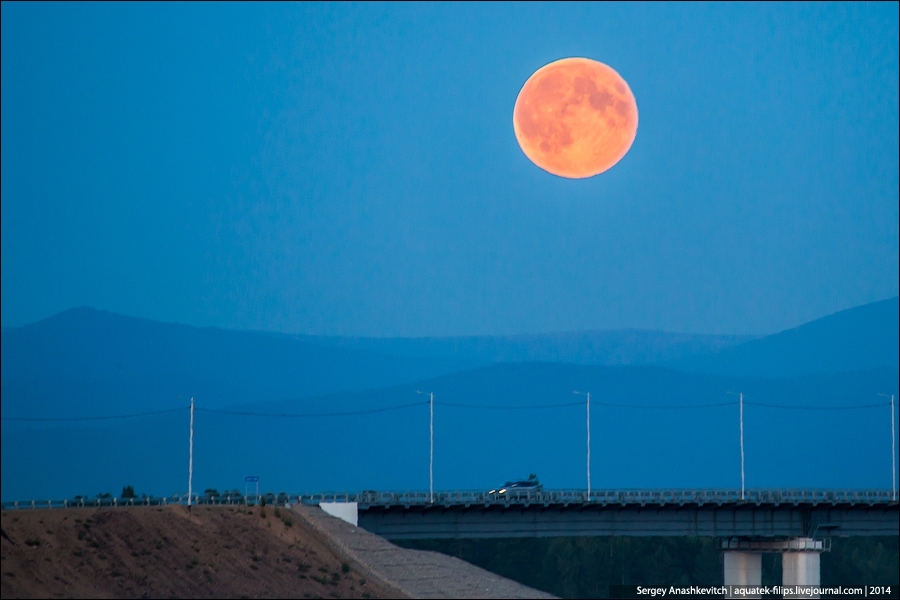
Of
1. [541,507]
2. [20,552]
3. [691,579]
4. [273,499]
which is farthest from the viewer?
[691,579]

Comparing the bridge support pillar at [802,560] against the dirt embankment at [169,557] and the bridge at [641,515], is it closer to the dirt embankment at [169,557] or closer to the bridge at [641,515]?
the bridge at [641,515]

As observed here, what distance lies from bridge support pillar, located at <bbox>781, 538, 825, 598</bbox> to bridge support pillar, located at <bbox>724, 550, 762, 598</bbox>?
2.72 m

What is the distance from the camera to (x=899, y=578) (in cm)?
18112

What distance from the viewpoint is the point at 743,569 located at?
99438 mm

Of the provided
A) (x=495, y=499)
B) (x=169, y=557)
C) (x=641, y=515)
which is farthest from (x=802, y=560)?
(x=169, y=557)

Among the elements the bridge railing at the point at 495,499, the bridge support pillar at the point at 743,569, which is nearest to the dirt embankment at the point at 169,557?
the bridge railing at the point at 495,499

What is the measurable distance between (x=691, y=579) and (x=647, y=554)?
7405 mm

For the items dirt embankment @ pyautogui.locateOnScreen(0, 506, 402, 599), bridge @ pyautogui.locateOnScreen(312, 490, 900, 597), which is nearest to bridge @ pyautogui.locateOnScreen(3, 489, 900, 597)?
bridge @ pyautogui.locateOnScreen(312, 490, 900, 597)

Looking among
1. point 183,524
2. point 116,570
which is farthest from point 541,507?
point 116,570

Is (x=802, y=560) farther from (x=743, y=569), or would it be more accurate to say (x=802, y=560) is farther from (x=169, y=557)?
(x=169, y=557)

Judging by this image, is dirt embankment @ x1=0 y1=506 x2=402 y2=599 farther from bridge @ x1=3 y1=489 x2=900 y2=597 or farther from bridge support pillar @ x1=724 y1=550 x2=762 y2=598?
bridge support pillar @ x1=724 y1=550 x2=762 y2=598

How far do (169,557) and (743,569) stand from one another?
175 ft

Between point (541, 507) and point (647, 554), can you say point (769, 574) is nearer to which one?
point (647, 554)

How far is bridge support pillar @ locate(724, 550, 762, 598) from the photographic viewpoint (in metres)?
98.9
